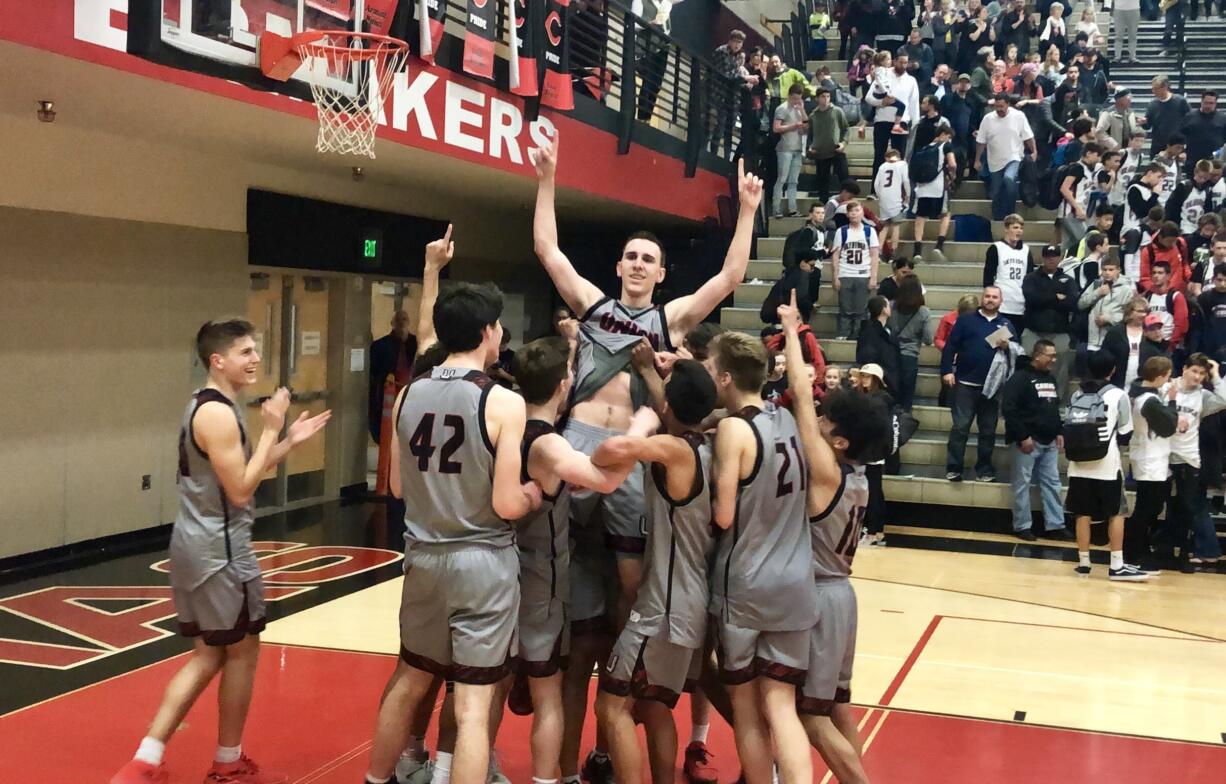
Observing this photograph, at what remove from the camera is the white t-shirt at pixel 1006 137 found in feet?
48.1

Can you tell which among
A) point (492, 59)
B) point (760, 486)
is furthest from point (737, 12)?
point (760, 486)

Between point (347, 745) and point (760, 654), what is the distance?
2.10 m

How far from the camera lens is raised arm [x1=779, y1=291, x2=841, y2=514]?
169 inches

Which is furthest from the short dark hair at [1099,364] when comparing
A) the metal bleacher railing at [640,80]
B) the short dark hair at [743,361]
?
the short dark hair at [743,361]

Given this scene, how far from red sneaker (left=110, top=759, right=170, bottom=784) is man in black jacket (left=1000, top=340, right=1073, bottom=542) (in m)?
8.33

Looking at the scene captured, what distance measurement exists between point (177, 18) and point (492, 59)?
3538 millimetres

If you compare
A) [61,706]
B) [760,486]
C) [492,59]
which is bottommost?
[61,706]

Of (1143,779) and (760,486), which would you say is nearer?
(760,486)

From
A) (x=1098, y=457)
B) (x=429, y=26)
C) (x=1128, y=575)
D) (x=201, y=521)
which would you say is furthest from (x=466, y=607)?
(x=1128, y=575)

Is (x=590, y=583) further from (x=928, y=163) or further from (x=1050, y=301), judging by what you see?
(x=928, y=163)

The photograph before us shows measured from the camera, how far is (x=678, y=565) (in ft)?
13.7

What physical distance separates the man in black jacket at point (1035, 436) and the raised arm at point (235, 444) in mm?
7893

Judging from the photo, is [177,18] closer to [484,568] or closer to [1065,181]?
[484,568]

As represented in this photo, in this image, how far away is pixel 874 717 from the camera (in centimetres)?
587
